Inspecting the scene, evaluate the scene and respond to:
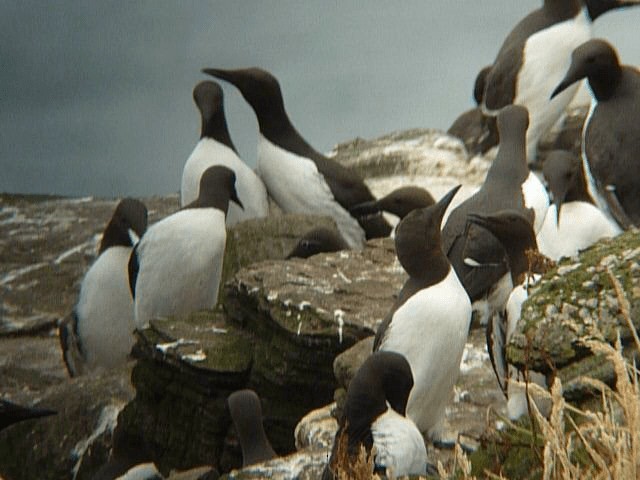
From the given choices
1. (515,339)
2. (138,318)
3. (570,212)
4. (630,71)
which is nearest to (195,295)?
(138,318)

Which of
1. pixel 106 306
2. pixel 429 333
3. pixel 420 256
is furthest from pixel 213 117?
pixel 429 333

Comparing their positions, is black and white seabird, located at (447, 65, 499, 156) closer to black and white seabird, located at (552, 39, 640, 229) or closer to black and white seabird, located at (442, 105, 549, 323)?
black and white seabird, located at (552, 39, 640, 229)

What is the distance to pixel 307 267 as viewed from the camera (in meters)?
9.02

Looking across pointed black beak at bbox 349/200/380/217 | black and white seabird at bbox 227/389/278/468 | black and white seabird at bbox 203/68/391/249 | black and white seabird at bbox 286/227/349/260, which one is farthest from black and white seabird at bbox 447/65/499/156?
black and white seabird at bbox 227/389/278/468

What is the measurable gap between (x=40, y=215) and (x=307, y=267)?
525 cm

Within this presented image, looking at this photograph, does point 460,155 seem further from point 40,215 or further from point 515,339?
point 515,339

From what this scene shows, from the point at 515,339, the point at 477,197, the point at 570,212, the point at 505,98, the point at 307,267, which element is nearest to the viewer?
the point at 515,339

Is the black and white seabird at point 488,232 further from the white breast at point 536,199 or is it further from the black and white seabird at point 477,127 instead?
the black and white seabird at point 477,127

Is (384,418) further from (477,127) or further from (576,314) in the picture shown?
(477,127)

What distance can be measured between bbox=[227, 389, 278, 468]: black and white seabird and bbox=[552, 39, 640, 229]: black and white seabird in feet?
7.59

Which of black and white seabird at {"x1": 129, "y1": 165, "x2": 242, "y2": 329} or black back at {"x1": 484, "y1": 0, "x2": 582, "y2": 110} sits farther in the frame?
black back at {"x1": 484, "y1": 0, "x2": 582, "y2": 110}

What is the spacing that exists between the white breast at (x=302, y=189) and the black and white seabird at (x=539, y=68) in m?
1.39

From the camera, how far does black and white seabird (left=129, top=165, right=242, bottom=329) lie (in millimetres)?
10062

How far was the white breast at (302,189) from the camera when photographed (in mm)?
11664
